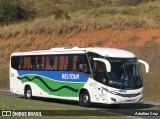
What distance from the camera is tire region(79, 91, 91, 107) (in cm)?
2387

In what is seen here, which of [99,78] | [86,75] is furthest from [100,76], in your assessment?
[86,75]

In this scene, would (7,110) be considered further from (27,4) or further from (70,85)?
(27,4)

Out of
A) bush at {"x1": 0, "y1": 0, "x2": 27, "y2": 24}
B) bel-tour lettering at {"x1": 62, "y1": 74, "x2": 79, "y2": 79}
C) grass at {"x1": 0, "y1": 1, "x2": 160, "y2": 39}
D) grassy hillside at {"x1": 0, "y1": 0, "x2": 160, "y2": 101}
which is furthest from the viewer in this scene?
bush at {"x1": 0, "y1": 0, "x2": 27, "y2": 24}

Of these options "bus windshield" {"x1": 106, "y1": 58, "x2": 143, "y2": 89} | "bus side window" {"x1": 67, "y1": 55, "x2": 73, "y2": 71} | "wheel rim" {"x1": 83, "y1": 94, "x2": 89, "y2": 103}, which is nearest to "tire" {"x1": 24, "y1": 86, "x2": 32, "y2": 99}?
"bus side window" {"x1": 67, "y1": 55, "x2": 73, "y2": 71}

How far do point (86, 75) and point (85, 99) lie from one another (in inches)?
51.1

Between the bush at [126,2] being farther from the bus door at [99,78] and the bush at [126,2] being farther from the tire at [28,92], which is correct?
A: the bus door at [99,78]

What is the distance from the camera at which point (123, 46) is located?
43.2 metres

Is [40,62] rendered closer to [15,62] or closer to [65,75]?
[65,75]

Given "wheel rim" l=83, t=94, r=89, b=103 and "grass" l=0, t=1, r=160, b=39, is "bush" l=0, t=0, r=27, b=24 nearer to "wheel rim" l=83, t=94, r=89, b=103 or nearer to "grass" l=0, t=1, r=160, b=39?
"grass" l=0, t=1, r=160, b=39

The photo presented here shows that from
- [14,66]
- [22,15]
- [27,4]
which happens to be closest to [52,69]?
[14,66]

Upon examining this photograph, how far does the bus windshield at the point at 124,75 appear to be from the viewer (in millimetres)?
22812

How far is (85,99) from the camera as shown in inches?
951

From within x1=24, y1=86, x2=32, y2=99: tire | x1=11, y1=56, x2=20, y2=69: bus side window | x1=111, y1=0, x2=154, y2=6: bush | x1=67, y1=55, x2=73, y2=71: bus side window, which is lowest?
x1=24, y1=86, x2=32, y2=99: tire

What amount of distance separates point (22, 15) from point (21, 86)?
38010mm
